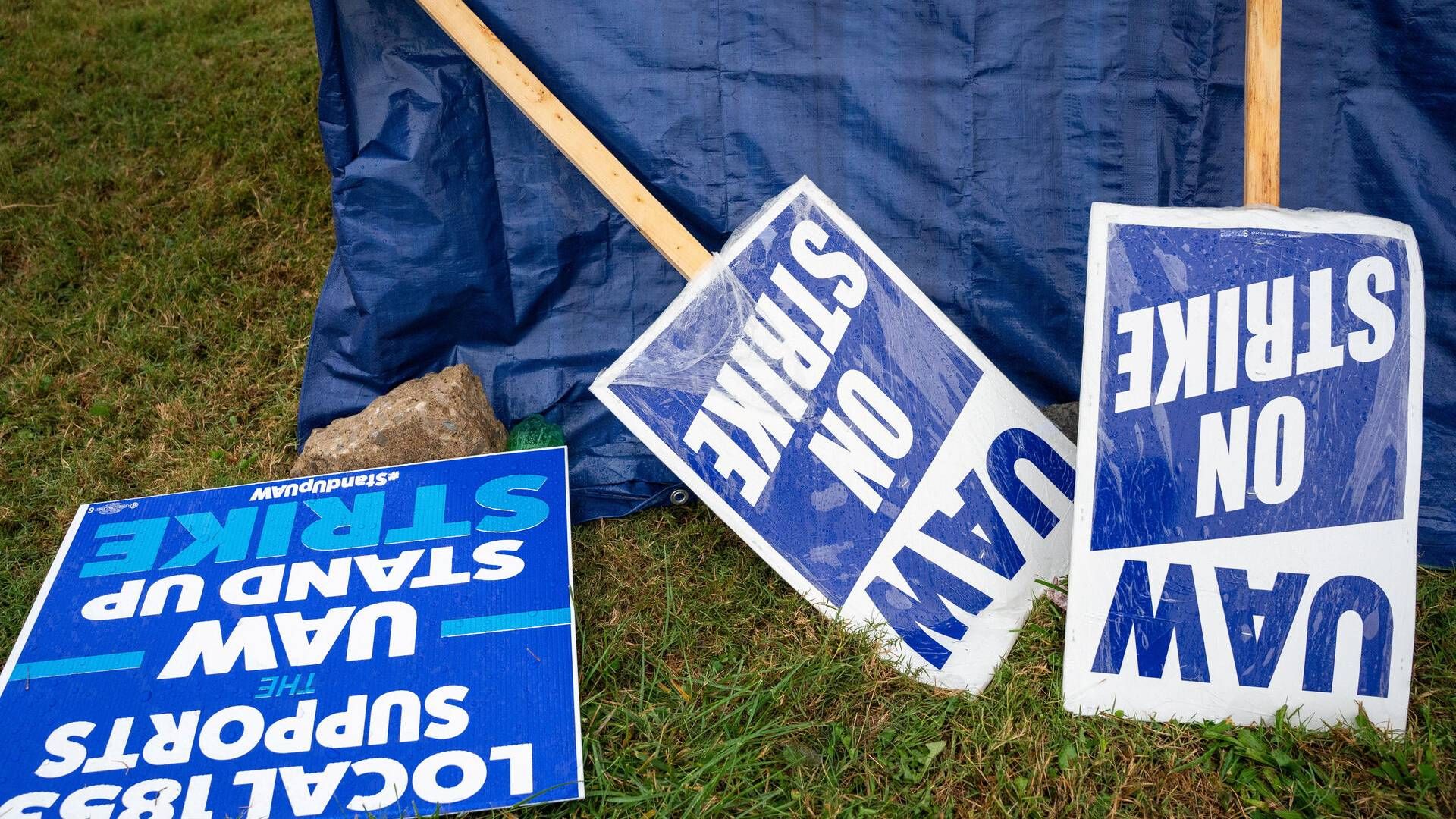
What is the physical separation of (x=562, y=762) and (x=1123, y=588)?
96cm

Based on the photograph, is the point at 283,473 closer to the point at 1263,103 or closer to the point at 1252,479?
the point at 1252,479

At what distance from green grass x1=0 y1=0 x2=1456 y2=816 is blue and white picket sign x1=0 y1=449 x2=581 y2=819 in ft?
0.45

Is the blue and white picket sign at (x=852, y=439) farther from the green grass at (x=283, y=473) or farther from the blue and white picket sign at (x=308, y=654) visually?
the blue and white picket sign at (x=308, y=654)

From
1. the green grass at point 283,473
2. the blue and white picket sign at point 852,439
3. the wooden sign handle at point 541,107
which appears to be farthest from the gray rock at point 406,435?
the wooden sign handle at point 541,107

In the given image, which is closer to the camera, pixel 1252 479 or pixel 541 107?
pixel 1252 479

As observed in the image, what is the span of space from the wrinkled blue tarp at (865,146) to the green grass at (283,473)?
0.31 m

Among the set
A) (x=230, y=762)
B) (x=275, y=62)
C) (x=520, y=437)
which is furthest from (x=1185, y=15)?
(x=275, y=62)

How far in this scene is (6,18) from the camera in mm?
3910

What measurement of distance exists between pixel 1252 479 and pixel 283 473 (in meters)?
1.97

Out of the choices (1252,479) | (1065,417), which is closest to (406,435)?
(1065,417)

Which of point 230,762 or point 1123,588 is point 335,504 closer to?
point 230,762

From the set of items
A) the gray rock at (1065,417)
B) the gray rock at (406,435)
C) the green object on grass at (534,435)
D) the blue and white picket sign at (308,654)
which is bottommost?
the blue and white picket sign at (308,654)

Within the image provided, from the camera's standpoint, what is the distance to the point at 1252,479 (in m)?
1.73

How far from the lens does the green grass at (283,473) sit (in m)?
1.65
